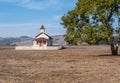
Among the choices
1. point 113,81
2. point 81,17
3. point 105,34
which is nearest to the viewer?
point 113,81

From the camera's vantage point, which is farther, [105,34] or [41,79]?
[105,34]

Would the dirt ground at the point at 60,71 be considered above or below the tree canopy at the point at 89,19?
below

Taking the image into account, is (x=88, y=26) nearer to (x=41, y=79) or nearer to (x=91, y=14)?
(x=91, y=14)

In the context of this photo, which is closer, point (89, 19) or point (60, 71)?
point (60, 71)

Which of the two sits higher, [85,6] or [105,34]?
[85,6]

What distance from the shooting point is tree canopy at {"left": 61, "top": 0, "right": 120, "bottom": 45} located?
50.2 meters

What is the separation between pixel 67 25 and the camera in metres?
54.1

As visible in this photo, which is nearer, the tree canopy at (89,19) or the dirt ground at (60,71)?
the dirt ground at (60,71)

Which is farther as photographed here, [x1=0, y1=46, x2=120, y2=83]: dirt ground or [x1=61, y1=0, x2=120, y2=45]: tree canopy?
[x1=61, y1=0, x2=120, y2=45]: tree canopy

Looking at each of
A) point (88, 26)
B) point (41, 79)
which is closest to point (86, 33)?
point (88, 26)

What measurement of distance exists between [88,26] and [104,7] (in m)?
3.64

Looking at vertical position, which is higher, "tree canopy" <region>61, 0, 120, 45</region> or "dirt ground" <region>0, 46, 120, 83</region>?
"tree canopy" <region>61, 0, 120, 45</region>

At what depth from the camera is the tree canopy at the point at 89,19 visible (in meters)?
50.2

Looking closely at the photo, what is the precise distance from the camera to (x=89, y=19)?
173ft
